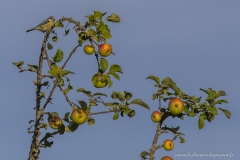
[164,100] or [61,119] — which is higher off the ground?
[164,100]

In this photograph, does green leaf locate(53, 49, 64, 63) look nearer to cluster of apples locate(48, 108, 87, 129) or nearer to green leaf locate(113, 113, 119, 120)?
cluster of apples locate(48, 108, 87, 129)

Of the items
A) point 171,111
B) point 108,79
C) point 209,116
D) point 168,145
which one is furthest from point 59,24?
point 209,116

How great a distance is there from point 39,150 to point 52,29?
1255 mm

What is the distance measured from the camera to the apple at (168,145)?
18.3 feet

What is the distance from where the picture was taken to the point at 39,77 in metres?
5.38

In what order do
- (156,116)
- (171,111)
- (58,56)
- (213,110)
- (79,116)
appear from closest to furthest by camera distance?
(79,116), (171,111), (156,116), (58,56), (213,110)

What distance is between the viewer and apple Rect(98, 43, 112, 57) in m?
5.41

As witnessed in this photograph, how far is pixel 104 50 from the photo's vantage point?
5457mm

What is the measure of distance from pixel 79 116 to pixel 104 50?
2.59ft

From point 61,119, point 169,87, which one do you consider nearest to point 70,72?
point 61,119

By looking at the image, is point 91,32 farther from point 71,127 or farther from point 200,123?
point 200,123

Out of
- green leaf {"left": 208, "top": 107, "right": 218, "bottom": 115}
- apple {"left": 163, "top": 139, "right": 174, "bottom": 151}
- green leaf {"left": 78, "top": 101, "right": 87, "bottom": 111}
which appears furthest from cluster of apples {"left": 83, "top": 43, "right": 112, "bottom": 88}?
green leaf {"left": 208, "top": 107, "right": 218, "bottom": 115}

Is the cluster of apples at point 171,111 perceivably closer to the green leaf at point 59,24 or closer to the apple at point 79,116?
the apple at point 79,116

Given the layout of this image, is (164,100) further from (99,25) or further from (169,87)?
(99,25)
